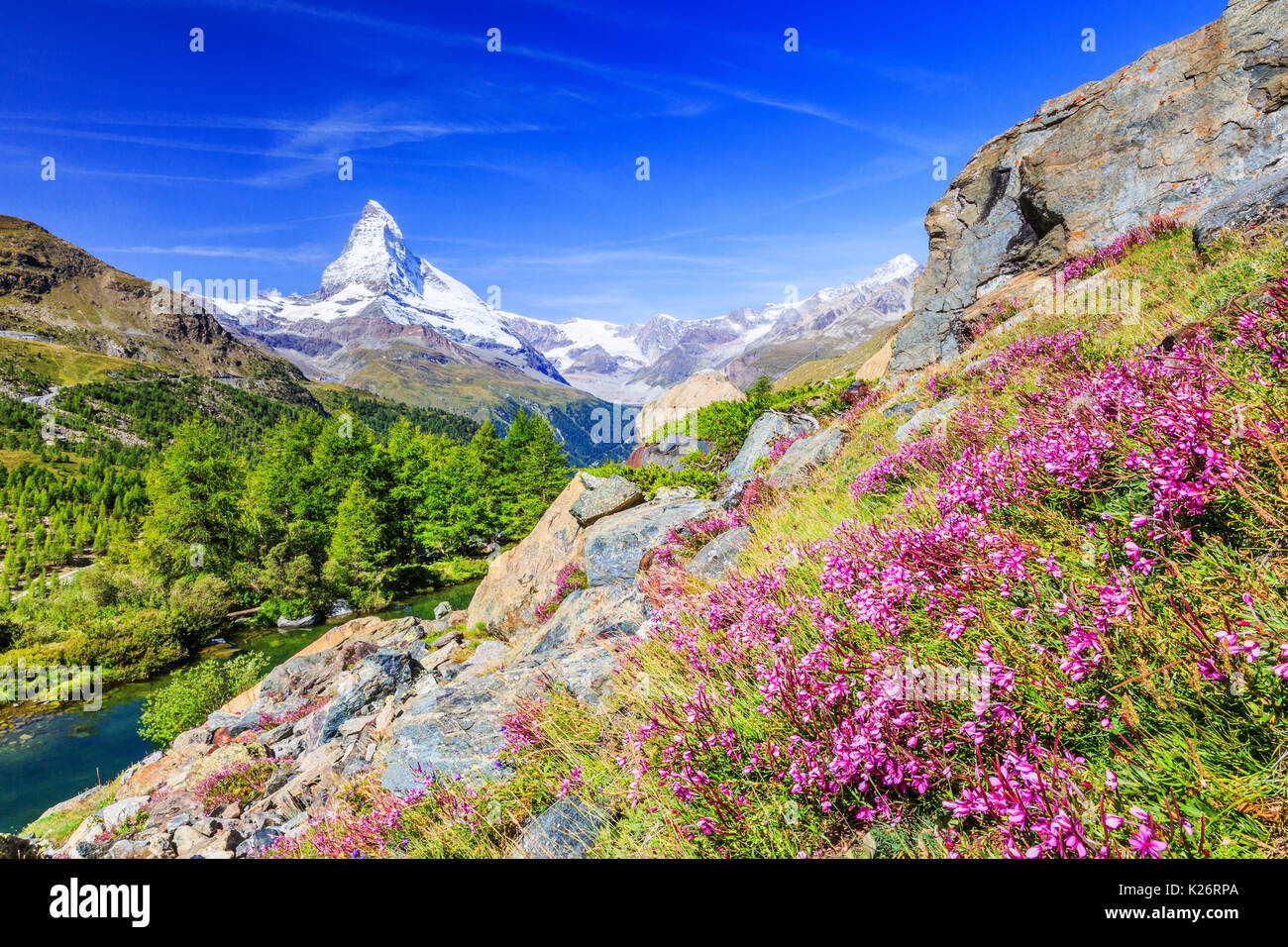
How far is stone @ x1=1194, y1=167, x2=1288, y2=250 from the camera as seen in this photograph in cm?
780

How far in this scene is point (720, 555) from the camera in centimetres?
791

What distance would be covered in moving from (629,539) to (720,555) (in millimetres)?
4582

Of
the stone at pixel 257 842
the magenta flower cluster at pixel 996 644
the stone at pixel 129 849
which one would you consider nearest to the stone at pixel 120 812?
the stone at pixel 129 849

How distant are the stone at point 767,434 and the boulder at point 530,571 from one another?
5.06 m

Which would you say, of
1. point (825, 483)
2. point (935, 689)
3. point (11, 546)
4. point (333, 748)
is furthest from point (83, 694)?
point (11, 546)

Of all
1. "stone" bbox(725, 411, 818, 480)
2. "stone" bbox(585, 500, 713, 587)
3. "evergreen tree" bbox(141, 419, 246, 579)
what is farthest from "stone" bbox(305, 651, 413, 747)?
"evergreen tree" bbox(141, 419, 246, 579)

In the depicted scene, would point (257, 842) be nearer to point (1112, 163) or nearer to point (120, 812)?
point (120, 812)

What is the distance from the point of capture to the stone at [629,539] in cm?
1178

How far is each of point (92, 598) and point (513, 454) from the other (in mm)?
39359

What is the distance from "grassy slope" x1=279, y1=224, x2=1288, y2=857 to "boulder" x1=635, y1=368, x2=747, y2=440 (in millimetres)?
35464

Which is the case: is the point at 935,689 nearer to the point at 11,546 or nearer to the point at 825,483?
the point at 825,483

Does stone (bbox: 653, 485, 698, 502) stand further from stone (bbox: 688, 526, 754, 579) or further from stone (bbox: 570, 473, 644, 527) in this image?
stone (bbox: 688, 526, 754, 579)

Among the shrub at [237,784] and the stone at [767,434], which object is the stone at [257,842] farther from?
the stone at [767,434]

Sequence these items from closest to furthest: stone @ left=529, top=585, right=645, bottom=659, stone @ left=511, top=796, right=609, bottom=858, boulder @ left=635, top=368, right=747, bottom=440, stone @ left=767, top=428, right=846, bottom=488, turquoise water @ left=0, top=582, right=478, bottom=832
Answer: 1. stone @ left=511, top=796, right=609, bottom=858
2. stone @ left=529, top=585, right=645, bottom=659
3. stone @ left=767, top=428, right=846, bottom=488
4. turquoise water @ left=0, top=582, right=478, bottom=832
5. boulder @ left=635, top=368, right=747, bottom=440
